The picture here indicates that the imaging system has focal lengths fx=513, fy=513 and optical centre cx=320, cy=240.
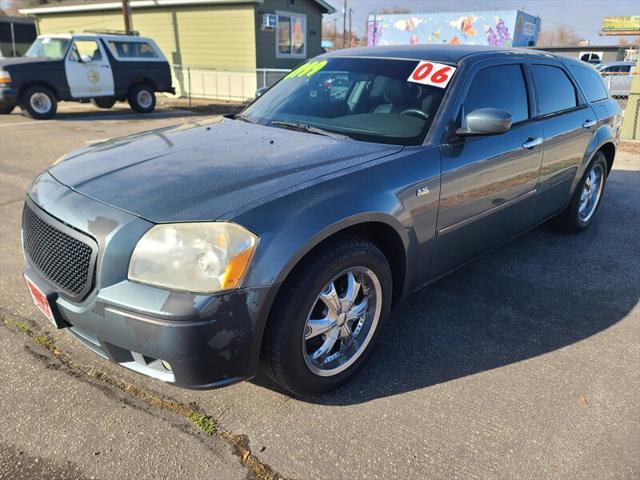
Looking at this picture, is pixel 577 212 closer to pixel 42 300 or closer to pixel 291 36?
pixel 42 300

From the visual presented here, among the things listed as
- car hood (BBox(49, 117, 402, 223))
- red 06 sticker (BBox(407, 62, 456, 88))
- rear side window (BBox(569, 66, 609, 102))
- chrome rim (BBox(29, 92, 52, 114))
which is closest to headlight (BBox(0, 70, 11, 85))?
chrome rim (BBox(29, 92, 52, 114))

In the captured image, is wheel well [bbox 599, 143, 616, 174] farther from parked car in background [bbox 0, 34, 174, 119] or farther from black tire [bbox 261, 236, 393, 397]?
parked car in background [bbox 0, 34, 174, 119]

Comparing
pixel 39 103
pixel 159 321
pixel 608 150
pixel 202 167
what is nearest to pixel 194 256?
pixel 159 321

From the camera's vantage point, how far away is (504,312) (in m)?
3.54

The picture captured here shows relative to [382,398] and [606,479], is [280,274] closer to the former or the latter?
[382,398]

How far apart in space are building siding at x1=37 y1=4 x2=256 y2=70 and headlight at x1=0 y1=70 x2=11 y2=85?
851 cm

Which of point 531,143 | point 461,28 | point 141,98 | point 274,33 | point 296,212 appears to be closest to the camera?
point 296,212

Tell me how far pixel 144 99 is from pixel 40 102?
2790 millimetres

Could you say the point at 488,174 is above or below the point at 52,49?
below

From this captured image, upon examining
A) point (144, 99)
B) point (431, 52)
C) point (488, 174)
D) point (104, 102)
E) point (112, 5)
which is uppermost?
point (112, 5)

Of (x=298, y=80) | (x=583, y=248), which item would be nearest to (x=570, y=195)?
(x=583, y=248)

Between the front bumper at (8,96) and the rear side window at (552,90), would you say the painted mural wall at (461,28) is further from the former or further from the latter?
the rear side window at (552,90)

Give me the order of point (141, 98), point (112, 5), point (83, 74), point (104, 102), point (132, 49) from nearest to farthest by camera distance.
Result: point (83, 74) → point (132, 49) → point (141, 98) → point (104, 102) → point (112, 5)

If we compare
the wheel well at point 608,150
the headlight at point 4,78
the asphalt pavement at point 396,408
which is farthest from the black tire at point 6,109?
the wheel well at point 608,150
